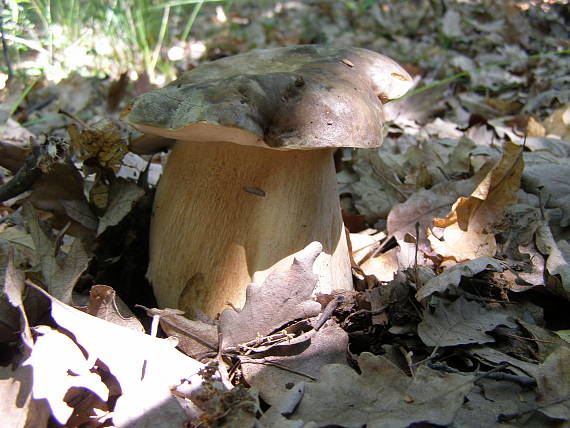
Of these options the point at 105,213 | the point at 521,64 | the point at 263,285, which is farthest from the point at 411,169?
the point at 521,64

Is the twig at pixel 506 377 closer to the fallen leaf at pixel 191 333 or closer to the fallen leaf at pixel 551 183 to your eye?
the fallen leaf at pixel 191 333

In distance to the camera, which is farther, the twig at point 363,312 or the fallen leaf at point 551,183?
the fallen leaf at point 551,183

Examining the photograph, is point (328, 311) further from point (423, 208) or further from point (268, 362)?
point (423, 208)

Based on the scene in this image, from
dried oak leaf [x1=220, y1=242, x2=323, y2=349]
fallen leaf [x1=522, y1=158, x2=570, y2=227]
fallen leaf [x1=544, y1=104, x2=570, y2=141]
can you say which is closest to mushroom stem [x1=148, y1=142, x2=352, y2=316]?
dried oak leaf [x1=220, y1=242, x2=323, y2=349]

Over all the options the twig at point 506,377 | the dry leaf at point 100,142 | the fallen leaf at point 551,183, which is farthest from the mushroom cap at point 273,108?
the fallen leaf at point 551,183

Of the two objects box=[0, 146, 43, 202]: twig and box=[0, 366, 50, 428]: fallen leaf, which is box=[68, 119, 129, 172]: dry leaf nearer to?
box=[0, 146, 43, 202]: twig

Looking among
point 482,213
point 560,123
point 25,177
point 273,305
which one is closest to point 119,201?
point 25,177

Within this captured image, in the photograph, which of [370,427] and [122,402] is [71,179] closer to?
[122,402]
